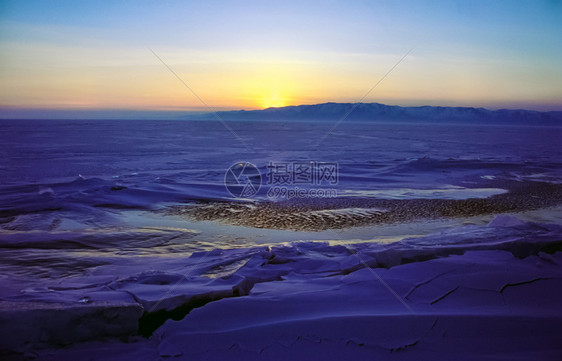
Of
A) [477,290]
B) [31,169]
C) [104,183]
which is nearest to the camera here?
[477,290]

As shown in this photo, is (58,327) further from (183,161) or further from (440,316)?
(183,161)

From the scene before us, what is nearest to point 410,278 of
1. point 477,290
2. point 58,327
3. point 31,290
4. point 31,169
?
point 477,290

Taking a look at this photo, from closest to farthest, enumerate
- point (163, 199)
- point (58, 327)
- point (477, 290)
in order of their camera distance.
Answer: point (58, 327), point (477, 290), point (163, 199)

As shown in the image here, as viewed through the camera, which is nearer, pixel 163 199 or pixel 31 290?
pixel 31 290

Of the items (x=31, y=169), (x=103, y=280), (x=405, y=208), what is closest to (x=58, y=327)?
(x=103, y=280)

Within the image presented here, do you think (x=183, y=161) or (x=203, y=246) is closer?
(x=203, y=246)

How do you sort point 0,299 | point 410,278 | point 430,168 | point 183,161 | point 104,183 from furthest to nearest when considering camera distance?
point 183,161 < point 430,168 < point 104,183 < point 410,278 < point 0,299

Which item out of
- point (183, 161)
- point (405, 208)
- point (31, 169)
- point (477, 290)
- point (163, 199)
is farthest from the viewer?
point (183, 161)

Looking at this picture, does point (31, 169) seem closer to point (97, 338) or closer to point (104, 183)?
point (104, 183)

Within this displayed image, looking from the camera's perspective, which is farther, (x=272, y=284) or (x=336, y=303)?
(x=272, y=284)
